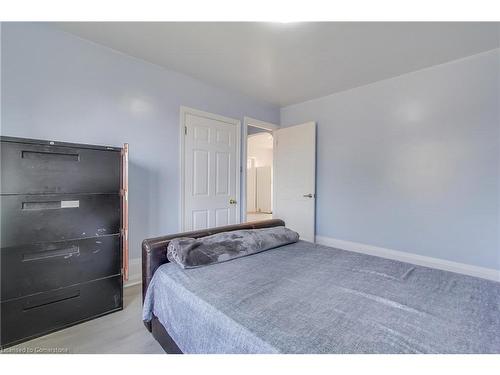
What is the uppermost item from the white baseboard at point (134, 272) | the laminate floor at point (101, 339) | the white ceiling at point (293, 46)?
the white ceiling at point (293, 46)

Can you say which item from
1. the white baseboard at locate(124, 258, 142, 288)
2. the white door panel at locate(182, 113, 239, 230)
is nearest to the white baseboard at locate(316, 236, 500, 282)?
the white door panel at locate(182, 113, 239, 230)

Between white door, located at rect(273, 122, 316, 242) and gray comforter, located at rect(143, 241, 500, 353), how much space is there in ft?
6.74

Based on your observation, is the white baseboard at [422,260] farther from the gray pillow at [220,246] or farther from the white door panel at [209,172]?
the gray pillow at [220,246]

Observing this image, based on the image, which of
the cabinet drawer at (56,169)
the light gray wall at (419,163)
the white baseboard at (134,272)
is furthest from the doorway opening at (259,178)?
the cabinet drawer at (56,169)

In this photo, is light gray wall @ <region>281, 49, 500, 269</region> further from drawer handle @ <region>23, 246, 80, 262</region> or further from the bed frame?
drawer handle @ <region>23, 246, 80, 262</region>

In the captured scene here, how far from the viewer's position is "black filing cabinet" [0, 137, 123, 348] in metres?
1.52

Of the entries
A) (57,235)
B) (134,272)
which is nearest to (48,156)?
(57,235)

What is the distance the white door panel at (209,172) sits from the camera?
9.89 feet

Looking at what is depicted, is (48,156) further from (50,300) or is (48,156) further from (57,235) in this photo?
(50,300)

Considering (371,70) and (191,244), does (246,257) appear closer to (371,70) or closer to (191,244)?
(191,244)

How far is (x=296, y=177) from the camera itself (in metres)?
3.82

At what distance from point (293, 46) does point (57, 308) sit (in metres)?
3.00

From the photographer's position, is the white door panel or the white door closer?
the white door panel
